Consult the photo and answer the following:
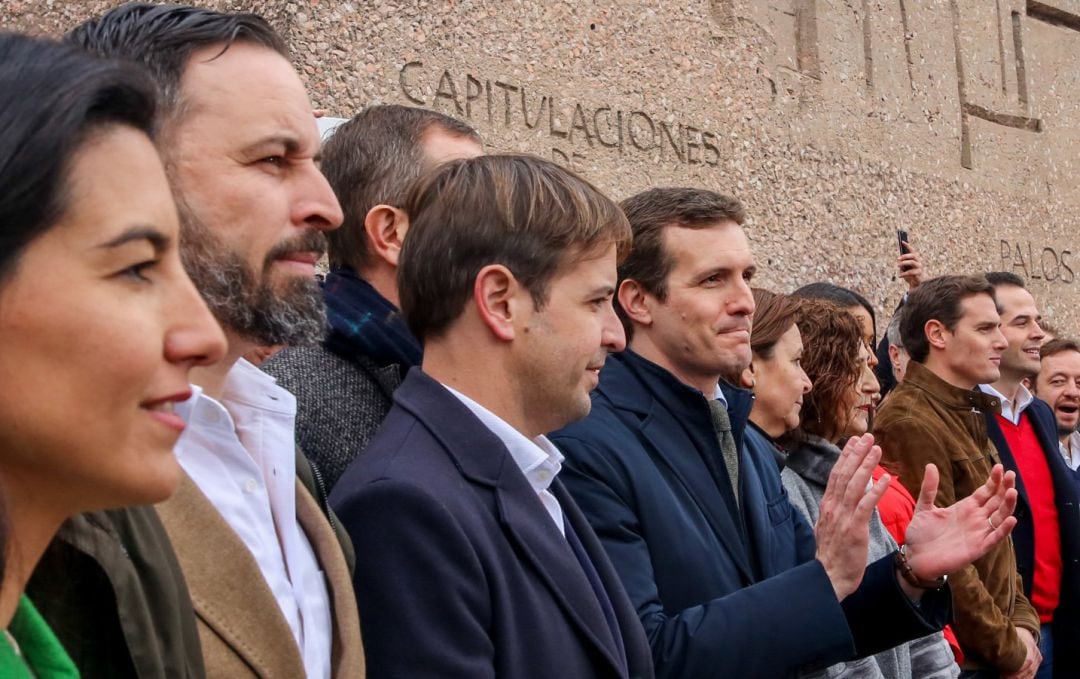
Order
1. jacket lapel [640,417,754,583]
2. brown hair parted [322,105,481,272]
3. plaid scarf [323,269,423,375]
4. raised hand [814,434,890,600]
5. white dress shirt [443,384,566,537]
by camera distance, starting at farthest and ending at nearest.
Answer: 1. jacket lapel [640,417,754,583]
2. brown hair parted [322,105,481,272]
3. raised hand [814,434,890,600]
4. plaid scarf [323,269,423,375]
5. white dress shirt [443,384,566,537]

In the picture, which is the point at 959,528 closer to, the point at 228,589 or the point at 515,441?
the point at 515,441

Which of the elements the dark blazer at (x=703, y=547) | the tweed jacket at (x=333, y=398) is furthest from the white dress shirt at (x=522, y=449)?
the dark blazer at (x=703, y=547)

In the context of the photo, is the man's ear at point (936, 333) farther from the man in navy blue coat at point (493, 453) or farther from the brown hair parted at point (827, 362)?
the man in navy blue coat at point (493, 453)

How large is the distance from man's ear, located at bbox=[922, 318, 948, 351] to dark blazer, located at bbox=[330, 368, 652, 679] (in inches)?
122

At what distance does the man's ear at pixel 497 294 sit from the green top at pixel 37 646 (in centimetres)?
107

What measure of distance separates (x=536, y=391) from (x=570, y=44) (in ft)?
13.9

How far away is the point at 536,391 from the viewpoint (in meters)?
2.23

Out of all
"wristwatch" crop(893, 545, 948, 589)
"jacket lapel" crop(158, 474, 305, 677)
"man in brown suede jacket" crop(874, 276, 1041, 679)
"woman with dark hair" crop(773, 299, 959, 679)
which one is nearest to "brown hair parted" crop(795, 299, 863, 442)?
"woman with dark hair" crop(773, 299, 959, 679)

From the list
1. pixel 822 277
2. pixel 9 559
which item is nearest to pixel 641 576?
pixel 9 559

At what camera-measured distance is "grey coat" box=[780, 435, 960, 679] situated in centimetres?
333

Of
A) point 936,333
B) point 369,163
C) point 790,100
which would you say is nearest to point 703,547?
point 369,163

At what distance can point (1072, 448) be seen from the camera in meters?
6.37

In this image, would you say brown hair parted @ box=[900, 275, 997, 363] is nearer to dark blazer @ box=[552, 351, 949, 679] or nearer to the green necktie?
dark blazer @ box=[552, 351, 949, 679]

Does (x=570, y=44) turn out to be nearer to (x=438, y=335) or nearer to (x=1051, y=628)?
(x=1051, y=628)
